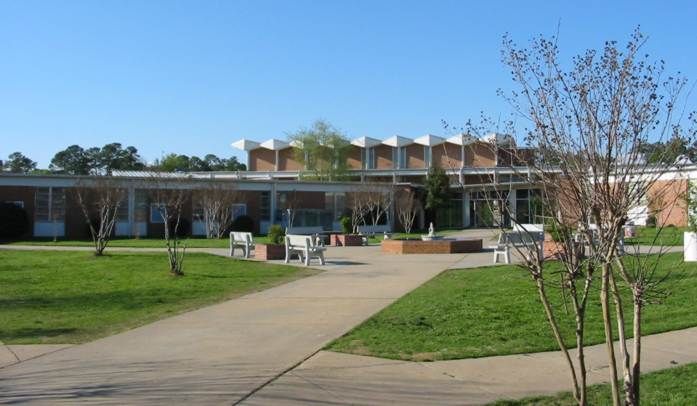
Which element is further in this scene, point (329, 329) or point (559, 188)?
point (329, 329)

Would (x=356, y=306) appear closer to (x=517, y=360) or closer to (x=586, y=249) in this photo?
(x=517, y=360)

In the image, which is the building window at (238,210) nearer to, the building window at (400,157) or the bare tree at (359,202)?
the bare tree at (359,202)

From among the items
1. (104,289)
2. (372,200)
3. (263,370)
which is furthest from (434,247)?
(372,200)

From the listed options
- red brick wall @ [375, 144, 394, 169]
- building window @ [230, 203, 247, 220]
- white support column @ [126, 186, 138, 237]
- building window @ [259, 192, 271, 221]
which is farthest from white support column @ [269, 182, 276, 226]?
red brick wall @ [375, 144, 394, 169]

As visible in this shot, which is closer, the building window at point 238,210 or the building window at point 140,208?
the building window at point 140,208

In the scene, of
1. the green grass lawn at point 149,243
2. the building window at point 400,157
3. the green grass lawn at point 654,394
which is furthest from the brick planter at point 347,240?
the building window at point 400,157

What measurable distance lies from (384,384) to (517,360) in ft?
5.63

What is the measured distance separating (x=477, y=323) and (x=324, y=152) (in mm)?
Result: 73807

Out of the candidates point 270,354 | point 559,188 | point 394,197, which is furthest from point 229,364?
point 394,197

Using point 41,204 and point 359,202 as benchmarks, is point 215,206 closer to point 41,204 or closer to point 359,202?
point 359,202

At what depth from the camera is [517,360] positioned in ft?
24.4

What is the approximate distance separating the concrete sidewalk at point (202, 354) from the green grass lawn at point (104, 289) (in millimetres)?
848

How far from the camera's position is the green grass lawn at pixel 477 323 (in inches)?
315

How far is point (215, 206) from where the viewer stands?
48438 mm
